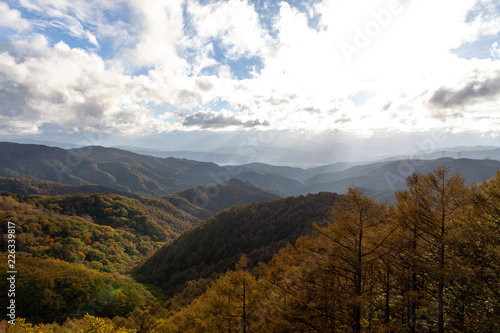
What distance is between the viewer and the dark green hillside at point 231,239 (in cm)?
8631

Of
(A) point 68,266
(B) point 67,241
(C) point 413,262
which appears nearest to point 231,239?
(A) point 68,266

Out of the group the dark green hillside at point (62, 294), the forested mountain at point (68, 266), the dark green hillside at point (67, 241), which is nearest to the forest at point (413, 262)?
the dark green hillside at point (62, 294)

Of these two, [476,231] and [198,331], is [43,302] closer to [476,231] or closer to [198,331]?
[198,331]

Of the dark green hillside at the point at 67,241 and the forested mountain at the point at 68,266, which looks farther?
the dark green hillside at the point at 67,241

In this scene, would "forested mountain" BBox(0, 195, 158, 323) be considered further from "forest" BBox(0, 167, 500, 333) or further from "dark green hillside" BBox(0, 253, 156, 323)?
"forest" BBox(0, 167, 500, 333)

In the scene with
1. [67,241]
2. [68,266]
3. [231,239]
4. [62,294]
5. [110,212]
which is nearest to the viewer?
[62,294]

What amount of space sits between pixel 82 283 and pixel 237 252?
2113 inches

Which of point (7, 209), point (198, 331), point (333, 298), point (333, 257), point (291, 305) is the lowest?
point (7, 209)

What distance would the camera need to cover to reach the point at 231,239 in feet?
343

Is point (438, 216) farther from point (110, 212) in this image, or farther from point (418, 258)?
point (110, 212)

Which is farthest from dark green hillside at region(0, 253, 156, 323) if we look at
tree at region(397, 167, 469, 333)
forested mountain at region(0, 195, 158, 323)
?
tree at region(397, 167, 469, 333)

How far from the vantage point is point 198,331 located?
23.3m

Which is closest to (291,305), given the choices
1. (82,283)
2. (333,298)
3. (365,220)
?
(333,298)

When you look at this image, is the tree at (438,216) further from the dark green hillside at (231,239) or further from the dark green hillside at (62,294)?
the dark green hillside at (62,294)
